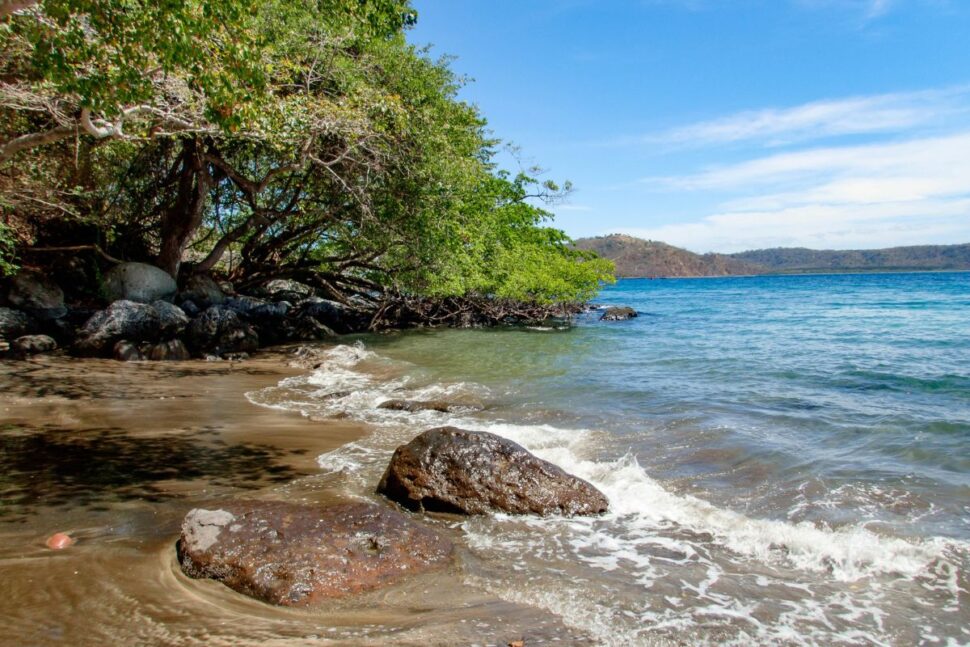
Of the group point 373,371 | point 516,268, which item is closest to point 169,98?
point 373,371

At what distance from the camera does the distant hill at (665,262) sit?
484 feet

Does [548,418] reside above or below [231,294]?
below

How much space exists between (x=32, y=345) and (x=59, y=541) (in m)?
11.1

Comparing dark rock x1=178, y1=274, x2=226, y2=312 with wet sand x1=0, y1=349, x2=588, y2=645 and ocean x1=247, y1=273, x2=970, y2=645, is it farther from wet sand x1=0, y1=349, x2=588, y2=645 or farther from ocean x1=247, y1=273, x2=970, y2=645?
wet sand x1=0, y1=349, x2=588, y2=645

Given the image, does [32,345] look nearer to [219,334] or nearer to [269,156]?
[219,334]

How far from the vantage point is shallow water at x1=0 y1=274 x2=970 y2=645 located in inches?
133

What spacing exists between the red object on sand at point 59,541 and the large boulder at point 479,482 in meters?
2.35

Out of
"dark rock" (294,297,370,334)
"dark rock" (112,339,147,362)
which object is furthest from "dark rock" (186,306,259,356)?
"dark rock" (294,297,370,334)

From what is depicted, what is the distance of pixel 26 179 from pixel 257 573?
1308 cm

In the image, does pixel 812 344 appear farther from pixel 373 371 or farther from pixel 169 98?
pixel 169 98

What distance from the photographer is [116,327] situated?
536 inches

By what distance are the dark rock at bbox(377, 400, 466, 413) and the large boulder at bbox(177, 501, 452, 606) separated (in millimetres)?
4761

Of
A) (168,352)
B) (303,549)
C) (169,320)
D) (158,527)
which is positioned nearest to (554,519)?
(303,549)

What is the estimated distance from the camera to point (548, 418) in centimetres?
910
